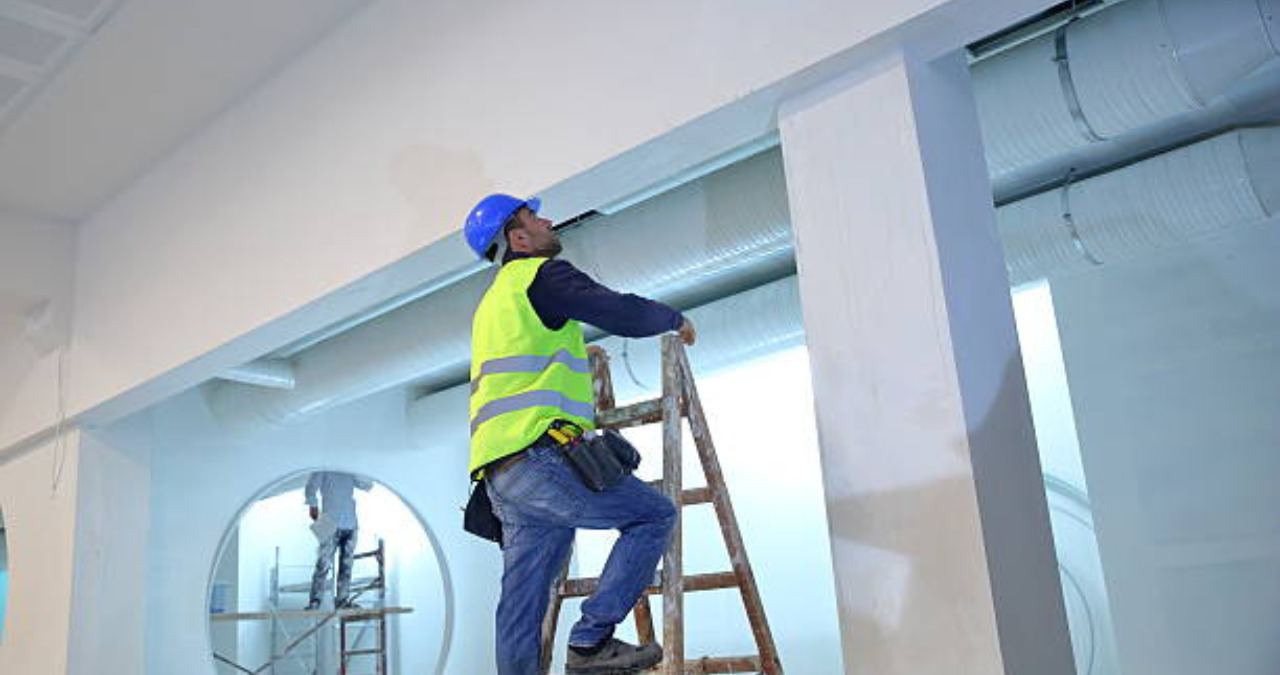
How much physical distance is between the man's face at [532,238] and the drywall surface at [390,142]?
1.00ft

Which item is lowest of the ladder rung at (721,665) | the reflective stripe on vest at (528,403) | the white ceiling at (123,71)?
the ladder rung at (721,665)

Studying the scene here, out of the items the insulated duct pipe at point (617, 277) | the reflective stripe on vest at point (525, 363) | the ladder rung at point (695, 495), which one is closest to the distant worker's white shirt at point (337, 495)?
the insulated duct pipe at point (617, 277)

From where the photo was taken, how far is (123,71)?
3.92 metres

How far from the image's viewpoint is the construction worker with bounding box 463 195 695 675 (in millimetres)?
2404

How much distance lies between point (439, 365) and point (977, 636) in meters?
3.76

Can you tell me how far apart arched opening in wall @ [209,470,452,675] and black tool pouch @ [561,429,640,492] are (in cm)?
481

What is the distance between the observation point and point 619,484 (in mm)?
2420

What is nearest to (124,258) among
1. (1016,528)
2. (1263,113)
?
(1016,528)

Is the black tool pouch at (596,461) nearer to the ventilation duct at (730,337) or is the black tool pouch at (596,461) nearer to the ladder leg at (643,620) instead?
the ladder leg at (643,620)

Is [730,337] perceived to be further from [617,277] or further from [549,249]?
[549,249]

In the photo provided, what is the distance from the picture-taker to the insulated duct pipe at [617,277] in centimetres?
390

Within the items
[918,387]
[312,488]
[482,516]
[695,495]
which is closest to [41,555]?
[312,488]

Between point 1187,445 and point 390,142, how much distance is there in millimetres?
2805

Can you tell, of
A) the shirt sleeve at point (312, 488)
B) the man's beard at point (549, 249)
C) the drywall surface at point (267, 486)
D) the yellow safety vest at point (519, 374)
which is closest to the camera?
the yellow safety vest at point (519, 374)
